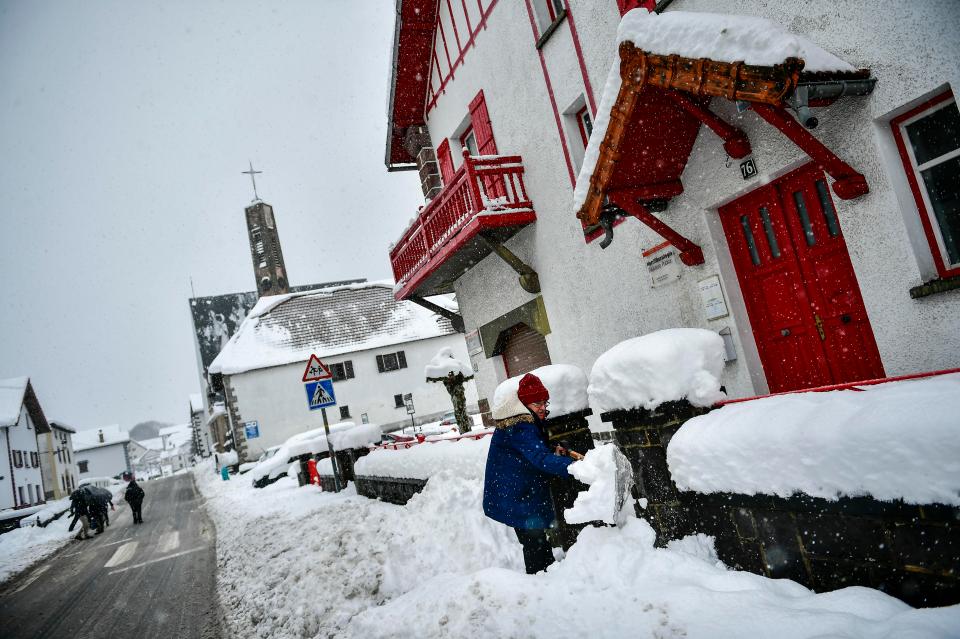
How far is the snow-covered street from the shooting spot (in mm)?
2541

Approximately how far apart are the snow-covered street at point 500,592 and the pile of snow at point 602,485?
49 cm

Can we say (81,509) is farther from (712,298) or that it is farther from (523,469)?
(712,298)

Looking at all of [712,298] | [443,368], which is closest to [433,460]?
[712,298]

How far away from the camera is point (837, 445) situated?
259cm

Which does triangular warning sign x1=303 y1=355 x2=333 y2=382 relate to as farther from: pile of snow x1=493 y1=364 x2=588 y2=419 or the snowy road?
pile of snow x1=493 y1=364 x2=588 y2=419

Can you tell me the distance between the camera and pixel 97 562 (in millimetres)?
11695

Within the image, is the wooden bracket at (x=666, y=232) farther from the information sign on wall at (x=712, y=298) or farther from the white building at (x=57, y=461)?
the white building at (x=57, y=461)

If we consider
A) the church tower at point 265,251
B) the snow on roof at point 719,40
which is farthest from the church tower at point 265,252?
the snow on roof at point 719,40

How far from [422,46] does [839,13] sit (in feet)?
30.8

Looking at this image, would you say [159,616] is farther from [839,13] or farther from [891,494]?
[839,13]

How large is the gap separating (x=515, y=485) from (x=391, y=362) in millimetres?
30204

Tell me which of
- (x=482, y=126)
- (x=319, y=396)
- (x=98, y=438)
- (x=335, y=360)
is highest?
(x=482, y=126)

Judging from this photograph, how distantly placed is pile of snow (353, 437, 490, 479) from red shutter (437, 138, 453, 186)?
20.8 ft

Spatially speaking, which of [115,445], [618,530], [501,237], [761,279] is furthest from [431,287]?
[115,445]
